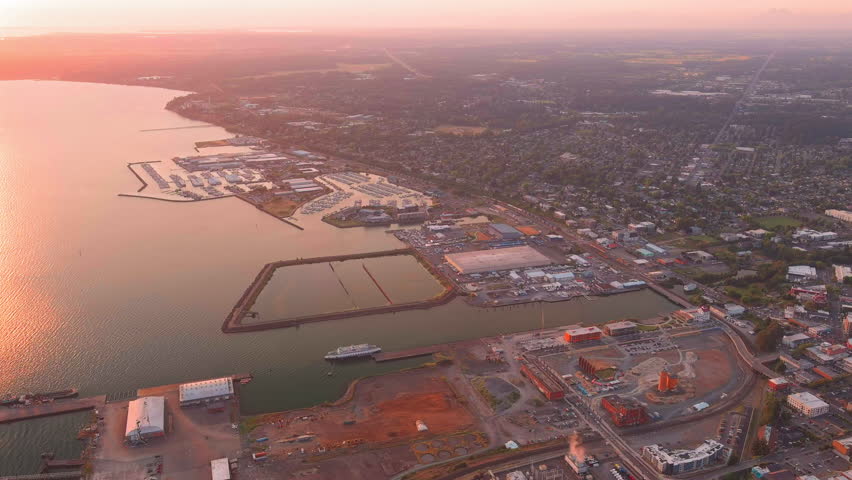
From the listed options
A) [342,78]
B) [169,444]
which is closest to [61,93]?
[342,78]

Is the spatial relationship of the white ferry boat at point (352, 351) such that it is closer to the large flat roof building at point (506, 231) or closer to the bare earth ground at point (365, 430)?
the bare earth ground at point (365, 430)

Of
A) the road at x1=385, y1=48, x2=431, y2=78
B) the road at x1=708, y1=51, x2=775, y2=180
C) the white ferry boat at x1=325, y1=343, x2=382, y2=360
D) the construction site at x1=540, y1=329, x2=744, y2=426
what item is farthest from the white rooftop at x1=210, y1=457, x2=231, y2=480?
the road at x1=385, y1=48, x2=431, y2=78

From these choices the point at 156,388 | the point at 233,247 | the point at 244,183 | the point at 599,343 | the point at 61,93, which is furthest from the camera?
the point at 61,93

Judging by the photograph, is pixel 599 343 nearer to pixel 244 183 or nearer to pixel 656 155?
pixel 244 183

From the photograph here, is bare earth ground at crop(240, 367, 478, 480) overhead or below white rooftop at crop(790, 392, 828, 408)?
below

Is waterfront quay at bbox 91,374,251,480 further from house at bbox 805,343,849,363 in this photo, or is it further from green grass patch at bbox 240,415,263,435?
house at bbox 805,343,849,363
